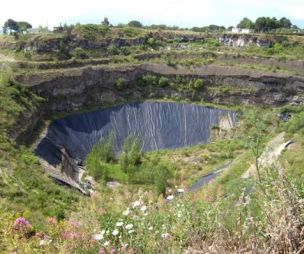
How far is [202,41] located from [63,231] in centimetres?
6454

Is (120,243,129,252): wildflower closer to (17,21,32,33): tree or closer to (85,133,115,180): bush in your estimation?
(85,133,115,180): bush

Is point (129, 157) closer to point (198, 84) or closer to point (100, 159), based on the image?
point (100, 159)

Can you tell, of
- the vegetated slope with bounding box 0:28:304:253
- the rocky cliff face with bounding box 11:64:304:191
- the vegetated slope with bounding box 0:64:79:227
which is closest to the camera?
the vegetated slope with bounding box 0:28:304:253

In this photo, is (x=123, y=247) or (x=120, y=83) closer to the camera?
(x=123, y=247)

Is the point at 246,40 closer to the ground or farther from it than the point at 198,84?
farther from it

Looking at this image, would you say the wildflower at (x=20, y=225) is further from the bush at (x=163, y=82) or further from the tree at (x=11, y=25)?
the tree at (x=11, y=25)

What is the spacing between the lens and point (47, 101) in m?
44.7

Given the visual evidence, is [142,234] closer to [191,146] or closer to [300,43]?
[191,146]

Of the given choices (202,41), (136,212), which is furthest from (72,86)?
(136,212)

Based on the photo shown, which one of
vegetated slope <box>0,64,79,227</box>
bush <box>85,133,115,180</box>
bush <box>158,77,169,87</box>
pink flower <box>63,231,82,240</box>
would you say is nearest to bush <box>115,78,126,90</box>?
bush <box>158,77,169,87</box>

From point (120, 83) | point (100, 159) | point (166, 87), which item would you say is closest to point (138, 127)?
point (120, 83)

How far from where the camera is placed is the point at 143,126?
150 feet

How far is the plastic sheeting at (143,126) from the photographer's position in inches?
1618

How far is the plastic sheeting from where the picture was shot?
4109 centimetres
